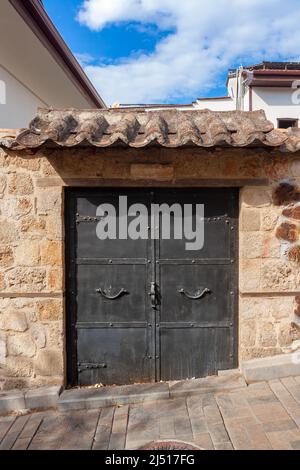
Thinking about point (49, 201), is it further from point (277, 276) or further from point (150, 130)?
point (277, 276)

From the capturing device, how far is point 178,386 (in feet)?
10.9

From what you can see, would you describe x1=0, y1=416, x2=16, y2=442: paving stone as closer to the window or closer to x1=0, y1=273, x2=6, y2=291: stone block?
x1=0, y1=273, x2=6, y2=291: stone block

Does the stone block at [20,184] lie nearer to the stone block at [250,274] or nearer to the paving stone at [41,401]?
the paving stone at [41,401]

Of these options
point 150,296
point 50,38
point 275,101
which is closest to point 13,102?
point 50,38

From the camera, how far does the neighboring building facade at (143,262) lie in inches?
129

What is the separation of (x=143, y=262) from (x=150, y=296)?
35 centimetres

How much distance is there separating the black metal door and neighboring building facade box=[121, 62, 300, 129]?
25.9 ft

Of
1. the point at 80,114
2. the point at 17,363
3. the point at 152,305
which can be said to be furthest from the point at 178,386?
the point at 80,114

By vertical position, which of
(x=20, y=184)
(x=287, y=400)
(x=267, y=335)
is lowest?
(x=287, y=400)

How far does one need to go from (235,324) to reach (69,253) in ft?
5.92

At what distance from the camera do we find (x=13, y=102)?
500 centimetres

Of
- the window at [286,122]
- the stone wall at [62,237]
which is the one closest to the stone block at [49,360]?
the stone wall at [62,237]

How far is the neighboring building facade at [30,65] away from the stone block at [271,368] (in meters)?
4.15

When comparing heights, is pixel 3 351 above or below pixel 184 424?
above
